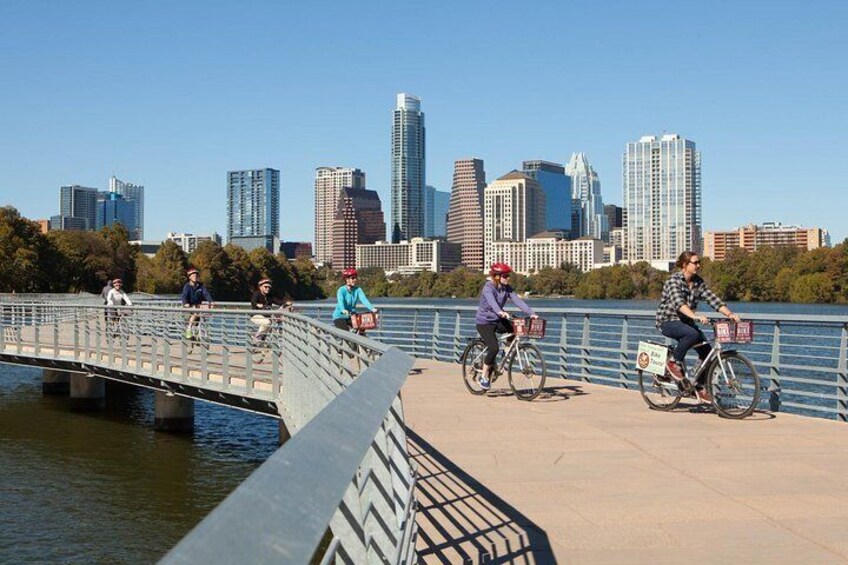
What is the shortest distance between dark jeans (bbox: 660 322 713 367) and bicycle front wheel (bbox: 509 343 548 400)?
6.34ft

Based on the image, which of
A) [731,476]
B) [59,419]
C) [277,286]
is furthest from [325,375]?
[277,286]

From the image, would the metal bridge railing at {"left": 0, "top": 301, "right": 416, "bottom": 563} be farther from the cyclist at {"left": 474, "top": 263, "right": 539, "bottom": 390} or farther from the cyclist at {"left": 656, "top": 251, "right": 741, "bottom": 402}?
the cyclist at {"left": 656, "top": 251, "right": 741, "bottom": 402}

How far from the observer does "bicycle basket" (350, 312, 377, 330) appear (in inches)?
649

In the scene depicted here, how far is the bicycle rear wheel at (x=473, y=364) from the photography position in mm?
14250

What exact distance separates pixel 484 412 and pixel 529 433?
186cm

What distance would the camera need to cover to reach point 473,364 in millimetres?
14453

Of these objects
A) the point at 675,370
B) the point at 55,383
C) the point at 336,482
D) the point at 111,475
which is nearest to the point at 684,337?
the point at 675,370

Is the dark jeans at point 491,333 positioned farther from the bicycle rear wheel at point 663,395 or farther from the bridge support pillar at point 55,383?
the bridge support pillar at point 55,383

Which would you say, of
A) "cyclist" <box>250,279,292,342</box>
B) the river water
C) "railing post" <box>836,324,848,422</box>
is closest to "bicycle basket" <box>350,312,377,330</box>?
"cyclist" <box>250,279,292,342</box>

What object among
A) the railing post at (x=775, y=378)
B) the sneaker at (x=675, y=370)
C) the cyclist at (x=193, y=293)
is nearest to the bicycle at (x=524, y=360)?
the sneaker at (x=675, y=370)

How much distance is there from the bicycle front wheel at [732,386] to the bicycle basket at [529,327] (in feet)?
9.10

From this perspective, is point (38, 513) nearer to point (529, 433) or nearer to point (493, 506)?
point (529, 433)

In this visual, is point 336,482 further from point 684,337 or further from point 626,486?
point 684,337

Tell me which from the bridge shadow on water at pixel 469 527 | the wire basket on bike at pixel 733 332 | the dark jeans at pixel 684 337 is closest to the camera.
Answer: the bridge shadow on water at pixel 469 527
